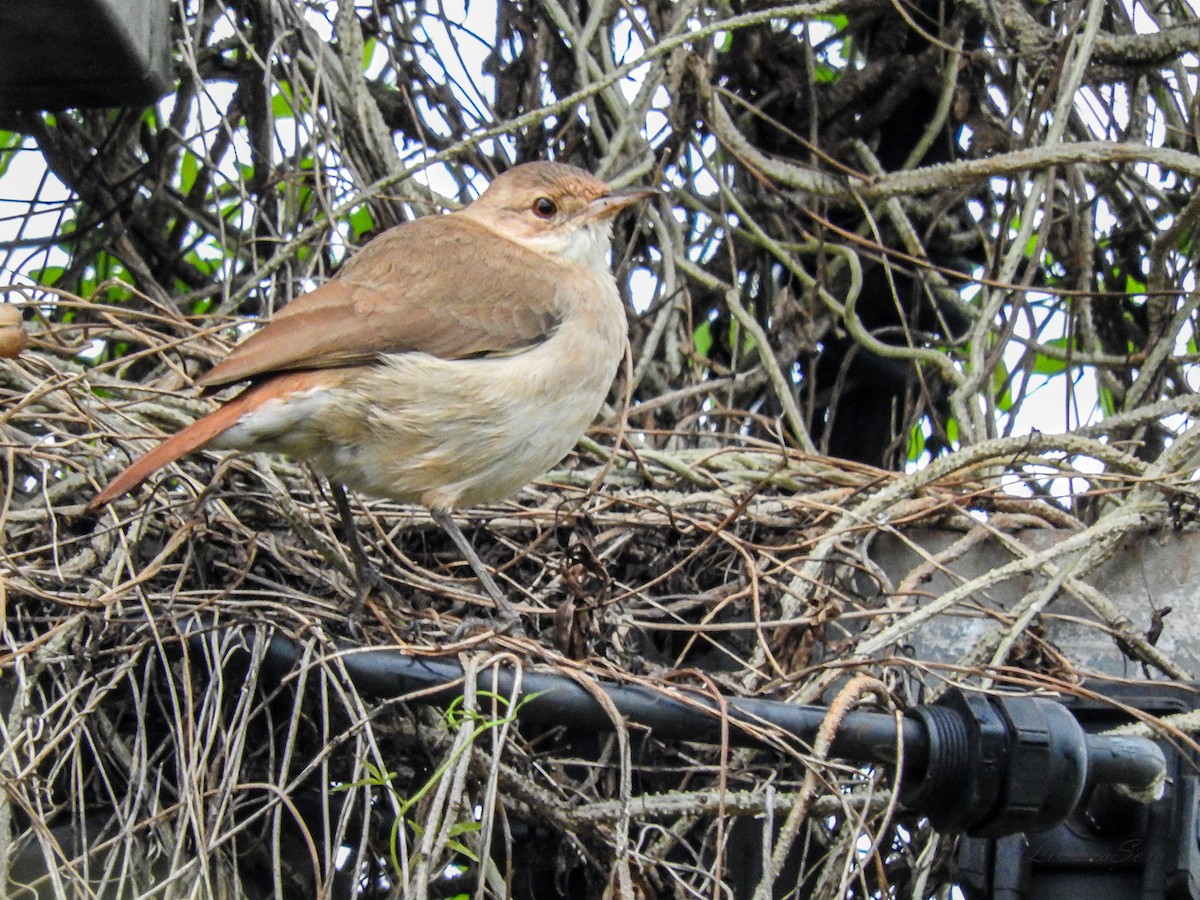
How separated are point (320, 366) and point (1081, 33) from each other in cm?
249

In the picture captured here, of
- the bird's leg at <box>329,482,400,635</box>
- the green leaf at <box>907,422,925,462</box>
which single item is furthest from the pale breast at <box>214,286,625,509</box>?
the green leaf at <box>907,422,925,462</box>

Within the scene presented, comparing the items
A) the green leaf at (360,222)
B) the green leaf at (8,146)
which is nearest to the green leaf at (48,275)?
the green leaf at (8,146)

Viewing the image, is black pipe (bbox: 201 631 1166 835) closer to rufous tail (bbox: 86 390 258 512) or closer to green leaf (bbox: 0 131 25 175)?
rufous tail (bbox: 86 390 258 512)

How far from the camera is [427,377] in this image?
12.4ft

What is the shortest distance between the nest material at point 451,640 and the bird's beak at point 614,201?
612 mm

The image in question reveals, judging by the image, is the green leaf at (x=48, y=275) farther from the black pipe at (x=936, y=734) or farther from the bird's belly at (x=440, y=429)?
the black pipe at (x=936, y=734)

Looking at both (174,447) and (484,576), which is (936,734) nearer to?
(484,576)

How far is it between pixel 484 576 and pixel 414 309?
0.68 meters

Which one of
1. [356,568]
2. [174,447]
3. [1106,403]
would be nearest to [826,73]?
[1106,403]

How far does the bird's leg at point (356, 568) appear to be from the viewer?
359 centimetres

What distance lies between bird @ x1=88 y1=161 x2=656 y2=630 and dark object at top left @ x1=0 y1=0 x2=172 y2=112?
2.43 ft

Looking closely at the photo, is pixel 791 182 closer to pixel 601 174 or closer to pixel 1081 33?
pixel 601 174

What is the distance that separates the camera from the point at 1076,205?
483 cm

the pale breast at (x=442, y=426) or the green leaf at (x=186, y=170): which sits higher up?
the green leaf at (x=186, y=170)
